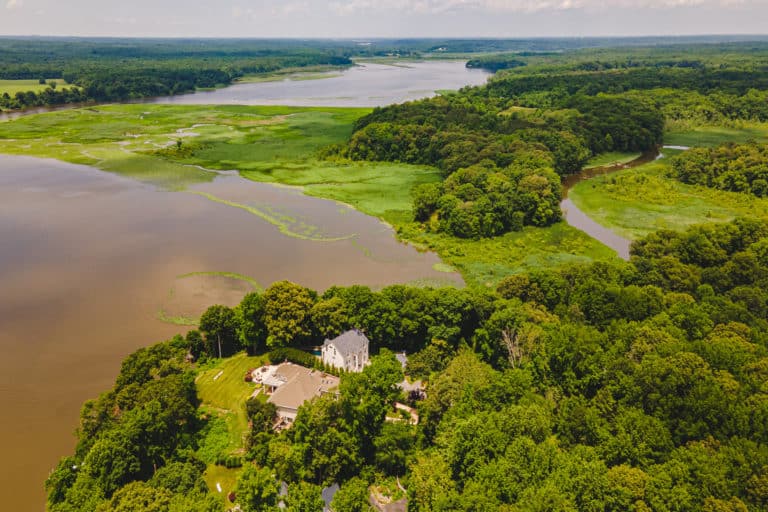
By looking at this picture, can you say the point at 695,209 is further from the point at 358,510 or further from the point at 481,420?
the point at 358,510

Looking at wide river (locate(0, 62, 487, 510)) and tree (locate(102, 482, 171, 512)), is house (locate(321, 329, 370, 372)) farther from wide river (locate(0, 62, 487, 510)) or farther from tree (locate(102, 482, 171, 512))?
tree (locate(102, 482, 171, 512))

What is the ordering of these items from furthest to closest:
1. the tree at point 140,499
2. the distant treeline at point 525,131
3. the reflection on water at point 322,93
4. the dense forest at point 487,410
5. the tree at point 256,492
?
the reflection on water at point 322,93 < the distant treeline at point 525,131 < the dense forest at point 487,410 < the tree at point 256,492 < the tree at point 140,499

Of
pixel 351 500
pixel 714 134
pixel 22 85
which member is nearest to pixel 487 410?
pixel 351 500

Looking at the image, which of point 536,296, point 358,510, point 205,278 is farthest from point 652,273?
point 205,278

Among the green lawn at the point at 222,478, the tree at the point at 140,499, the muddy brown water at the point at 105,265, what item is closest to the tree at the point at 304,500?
the green lawn at the point at 222,478

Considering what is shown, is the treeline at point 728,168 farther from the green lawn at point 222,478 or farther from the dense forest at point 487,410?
the green lawn at point 222,478

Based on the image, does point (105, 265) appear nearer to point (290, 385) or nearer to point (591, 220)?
point (290, 385)
